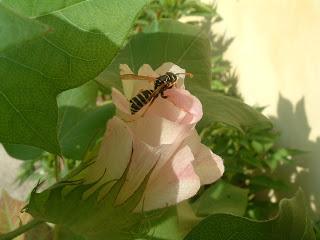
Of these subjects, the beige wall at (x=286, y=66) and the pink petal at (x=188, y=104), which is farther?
the beige wall at (x=286, y=66)

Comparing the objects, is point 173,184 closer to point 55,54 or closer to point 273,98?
point 55,54

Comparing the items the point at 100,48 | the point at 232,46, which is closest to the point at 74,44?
the point at 100,48

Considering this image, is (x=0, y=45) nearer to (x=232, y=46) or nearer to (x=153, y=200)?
(x=153, y=200)

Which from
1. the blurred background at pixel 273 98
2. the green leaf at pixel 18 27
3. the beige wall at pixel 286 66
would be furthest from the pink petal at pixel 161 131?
the beige wall at pixel 286 66

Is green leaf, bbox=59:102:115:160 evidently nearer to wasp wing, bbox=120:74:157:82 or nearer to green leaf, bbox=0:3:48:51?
wasp wing, bbox=120:74:157:82

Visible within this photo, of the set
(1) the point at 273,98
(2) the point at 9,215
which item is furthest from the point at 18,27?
(1) the point at 273,98

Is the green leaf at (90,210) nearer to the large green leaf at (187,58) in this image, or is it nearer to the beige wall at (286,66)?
the large green leaf at (187,58)

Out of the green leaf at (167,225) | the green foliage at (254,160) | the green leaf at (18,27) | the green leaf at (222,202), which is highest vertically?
the green leaf at (18,27)
